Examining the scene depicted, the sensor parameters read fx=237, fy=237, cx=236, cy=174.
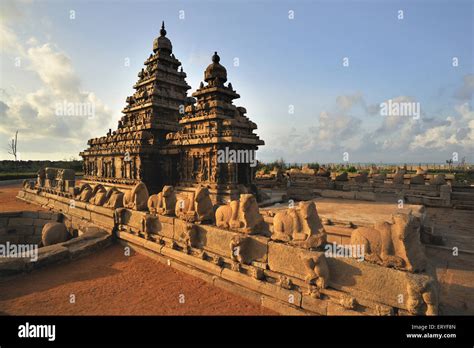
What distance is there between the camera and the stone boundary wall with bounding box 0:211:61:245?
1160 cm

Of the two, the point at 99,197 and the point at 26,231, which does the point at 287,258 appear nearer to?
the point at 99,197

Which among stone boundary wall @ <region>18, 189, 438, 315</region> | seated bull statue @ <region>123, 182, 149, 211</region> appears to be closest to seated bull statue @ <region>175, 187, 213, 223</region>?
stone boundary wall @ <region>18, 189, 438, 315</region>

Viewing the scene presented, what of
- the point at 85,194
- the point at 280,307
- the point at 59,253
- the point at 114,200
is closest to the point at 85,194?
the point at 85,194

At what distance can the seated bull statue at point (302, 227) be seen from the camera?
14.9 feet

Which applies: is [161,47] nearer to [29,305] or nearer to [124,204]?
[124,204]

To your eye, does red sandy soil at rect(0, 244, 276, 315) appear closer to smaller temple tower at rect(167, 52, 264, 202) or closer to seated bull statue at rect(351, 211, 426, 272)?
seated bull statue at rect(351, 211, 426, 272)

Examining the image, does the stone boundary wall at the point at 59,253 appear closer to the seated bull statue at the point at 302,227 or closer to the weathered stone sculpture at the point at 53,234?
the weathered stone sculpture at the point at 53,234

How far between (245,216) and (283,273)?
145 cm

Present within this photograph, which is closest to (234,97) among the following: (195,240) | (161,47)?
(161,47)

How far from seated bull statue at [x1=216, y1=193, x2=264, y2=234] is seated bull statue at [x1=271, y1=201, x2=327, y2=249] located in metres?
0.61

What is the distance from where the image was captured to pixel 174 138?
14086 mm
